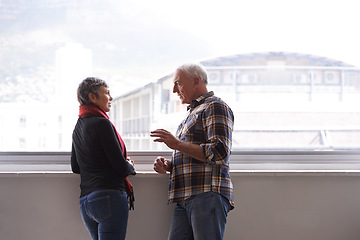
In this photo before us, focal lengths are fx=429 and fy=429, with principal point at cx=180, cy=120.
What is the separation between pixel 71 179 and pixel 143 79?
916mm

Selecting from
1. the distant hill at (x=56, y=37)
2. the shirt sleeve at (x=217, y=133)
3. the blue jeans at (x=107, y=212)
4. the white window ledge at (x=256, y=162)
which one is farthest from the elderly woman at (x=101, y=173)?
the distant hill at (x=56, y=37)

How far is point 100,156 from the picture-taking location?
2252mm

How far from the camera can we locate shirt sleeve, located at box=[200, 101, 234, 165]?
2.04 meters

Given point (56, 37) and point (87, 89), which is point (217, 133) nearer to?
point (87, 89)

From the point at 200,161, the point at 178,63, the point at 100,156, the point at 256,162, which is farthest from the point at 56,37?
the point at 256,162

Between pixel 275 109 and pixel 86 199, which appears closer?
pixel 86 199

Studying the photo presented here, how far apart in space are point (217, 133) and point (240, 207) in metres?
0.95

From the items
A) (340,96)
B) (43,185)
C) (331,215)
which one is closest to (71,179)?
(43,185)

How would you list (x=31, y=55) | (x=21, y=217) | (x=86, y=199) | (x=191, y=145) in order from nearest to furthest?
1. (x=191, y=145)
2. (x=86, y=199)
3. (x=21, y=217)
4. (x=31, y=55)

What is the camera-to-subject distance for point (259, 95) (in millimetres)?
3273

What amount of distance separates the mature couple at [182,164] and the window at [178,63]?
33.0 inches

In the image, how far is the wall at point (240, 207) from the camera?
9.16 feet

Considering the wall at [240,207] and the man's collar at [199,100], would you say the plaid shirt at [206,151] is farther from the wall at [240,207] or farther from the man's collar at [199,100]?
the wall at [240,207]

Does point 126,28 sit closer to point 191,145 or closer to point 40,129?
point 40,129
